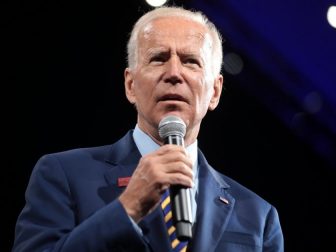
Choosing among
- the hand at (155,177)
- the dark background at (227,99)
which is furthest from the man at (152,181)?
the dark background at (227,99)

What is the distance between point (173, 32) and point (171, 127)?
1.61 feet

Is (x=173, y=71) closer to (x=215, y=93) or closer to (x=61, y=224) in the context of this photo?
(x=215, y=93)

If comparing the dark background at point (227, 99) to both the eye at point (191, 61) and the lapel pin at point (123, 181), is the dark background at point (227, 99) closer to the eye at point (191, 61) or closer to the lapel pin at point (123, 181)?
the eye at point (191, 61)

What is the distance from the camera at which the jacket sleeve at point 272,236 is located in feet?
6.41

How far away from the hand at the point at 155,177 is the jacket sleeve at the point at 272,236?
0.63 m

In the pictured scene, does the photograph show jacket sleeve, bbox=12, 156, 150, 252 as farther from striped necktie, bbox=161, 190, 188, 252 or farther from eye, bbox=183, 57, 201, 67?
eye, bbox=183, 57, 201, 67

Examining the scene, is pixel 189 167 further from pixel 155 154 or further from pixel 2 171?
pixel 2 171

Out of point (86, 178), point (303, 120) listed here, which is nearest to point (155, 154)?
point (86, 178)

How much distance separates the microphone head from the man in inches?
2.5

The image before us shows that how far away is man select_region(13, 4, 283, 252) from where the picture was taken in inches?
58.1

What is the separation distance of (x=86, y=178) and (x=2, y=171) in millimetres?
1871

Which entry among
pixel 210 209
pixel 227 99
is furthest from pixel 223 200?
pixel 227 99

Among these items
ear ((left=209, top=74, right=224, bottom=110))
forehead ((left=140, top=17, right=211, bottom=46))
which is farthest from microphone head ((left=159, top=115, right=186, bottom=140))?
ear ((left=209, top=74, right=224, bottom=110))

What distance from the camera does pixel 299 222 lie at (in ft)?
12.9
